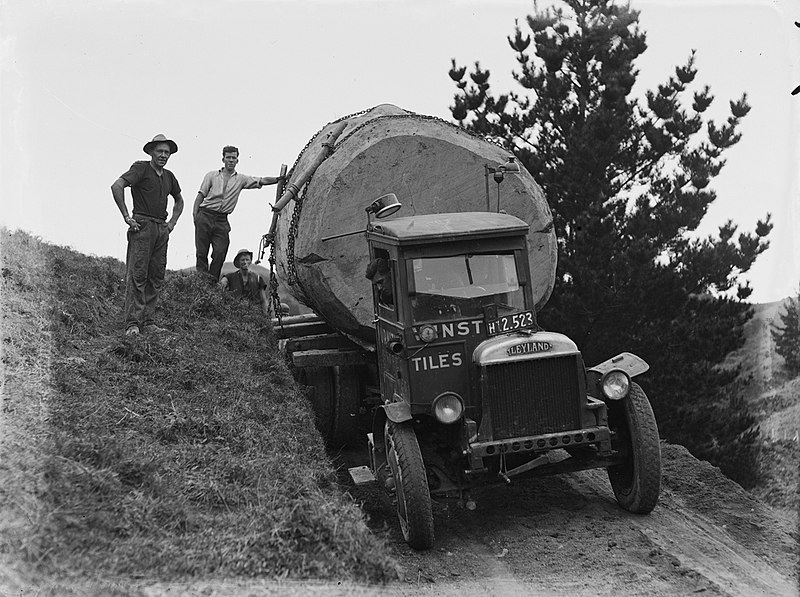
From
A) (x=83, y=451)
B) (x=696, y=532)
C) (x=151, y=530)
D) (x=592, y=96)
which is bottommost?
(x=696, y=532)

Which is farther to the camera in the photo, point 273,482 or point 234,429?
point 234,429

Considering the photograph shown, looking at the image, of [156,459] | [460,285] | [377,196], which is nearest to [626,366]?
[460,285]

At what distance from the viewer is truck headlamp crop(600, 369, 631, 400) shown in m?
7.71

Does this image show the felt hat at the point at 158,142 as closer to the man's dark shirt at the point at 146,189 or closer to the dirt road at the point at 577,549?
the man's dark shirt at the point at 146,189

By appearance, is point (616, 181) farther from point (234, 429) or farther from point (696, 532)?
point (234, 429)

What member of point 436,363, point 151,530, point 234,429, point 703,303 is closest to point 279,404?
point 234,429

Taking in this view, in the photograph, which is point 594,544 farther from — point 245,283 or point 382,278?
point 245,283

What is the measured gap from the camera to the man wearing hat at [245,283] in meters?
13.0

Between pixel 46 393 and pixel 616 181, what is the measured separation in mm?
11574

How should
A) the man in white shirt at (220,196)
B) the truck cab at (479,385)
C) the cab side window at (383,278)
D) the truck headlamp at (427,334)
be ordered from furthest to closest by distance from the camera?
the man in white shirt at (220,196), the cab side window at (383,278), the truck headlamp at (427,334), the truck cab at (479,385)

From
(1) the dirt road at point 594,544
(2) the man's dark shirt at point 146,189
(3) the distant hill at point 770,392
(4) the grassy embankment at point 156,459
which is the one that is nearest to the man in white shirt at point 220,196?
(4) the grassy embankment at point 156,459

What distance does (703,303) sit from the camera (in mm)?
15547

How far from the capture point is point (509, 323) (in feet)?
25.3

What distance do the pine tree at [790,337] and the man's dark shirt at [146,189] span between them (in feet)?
33.5
